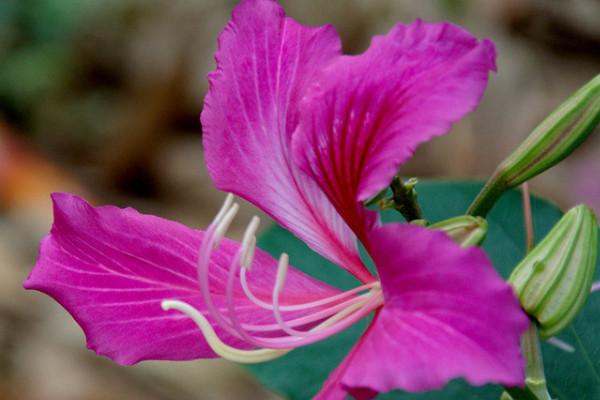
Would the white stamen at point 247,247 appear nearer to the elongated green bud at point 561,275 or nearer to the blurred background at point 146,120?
the elongated green bud at point 561,275

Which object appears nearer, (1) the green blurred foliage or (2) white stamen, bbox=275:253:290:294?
(2) white stamen, bbox=275:253:290:294

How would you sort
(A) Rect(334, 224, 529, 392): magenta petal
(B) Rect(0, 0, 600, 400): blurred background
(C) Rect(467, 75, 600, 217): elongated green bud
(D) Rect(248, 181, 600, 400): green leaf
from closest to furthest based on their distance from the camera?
(A) Rect(334, 224, 529, 392): magenta petal → (C) Rect(467, 75, 600, 217): elongated green bud → (D) Rect(248, 181, 600, 400): green leaf → (B) Rect(0, 0, 600, 400): blurred background

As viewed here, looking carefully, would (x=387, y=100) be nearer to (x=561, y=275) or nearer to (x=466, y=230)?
(x=466, y=230)

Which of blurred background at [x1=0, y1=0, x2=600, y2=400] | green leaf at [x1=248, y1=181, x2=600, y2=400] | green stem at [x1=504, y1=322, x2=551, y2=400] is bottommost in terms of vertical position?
blurred background at [x1=0, y1=0, x2=600, y2=400]

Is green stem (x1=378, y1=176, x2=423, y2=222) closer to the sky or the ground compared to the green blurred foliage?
closer to the sky

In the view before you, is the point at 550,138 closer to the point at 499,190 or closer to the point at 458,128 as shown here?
the point at 499,190

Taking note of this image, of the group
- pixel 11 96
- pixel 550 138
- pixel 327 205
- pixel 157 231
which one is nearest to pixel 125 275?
pixel 157 231

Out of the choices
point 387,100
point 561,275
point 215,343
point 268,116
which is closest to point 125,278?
point 215,343

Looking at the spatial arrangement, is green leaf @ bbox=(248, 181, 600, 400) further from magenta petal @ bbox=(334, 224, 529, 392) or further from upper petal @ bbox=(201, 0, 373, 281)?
magenta petal @ bbox=(334, 224, 529, 392)

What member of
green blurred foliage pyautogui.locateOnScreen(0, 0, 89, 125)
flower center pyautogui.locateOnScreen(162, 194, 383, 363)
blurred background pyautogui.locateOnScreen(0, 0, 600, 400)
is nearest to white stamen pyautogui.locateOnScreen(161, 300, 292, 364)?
flower center pyautogui.locateOnScreen(162, 194, 383, 363)
